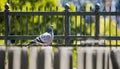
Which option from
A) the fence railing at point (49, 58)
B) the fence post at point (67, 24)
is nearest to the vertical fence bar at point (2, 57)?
the fence railing at point (49, 58)

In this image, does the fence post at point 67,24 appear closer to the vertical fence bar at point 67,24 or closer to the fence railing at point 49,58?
the vertical fence bar at point 67,24

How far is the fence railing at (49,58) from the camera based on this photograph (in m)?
3.85

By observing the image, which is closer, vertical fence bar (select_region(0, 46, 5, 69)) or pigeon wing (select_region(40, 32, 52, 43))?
vertical fence bar (select_region(0, 46, 5, 69))

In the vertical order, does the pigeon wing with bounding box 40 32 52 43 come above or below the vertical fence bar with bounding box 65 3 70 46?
below

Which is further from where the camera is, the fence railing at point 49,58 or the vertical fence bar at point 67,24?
the vertical fence bar at point 67,24

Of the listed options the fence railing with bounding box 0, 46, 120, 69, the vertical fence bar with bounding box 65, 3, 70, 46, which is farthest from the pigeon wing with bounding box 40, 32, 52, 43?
the fence railing with bounding box 0, 46, 120, 69

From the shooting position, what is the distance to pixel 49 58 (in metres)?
3.85

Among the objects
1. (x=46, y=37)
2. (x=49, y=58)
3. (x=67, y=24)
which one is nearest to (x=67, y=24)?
(x=67, y=24)

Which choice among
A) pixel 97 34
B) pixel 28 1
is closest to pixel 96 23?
pixel 97 34

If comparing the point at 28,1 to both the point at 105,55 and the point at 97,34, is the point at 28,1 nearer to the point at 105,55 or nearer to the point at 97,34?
the point at 97,34

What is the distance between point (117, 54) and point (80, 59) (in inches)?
15.5

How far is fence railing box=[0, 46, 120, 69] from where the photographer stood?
3846 millimetres

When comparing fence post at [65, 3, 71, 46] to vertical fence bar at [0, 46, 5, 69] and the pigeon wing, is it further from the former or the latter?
vertical fence bar at [0, 46, 5, 69]

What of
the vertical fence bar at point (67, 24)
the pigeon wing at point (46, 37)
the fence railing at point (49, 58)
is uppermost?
the vertical fence bar at point (67, 24)
